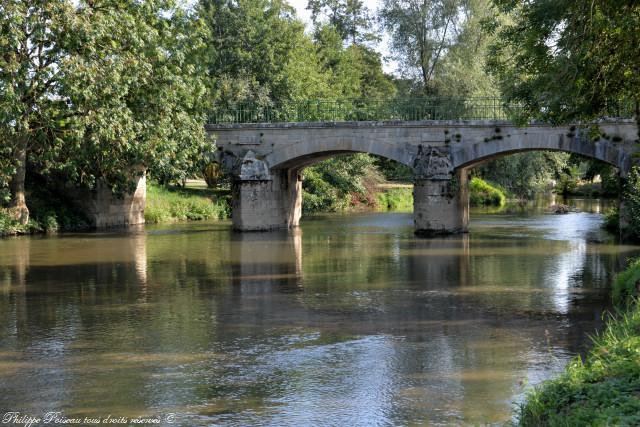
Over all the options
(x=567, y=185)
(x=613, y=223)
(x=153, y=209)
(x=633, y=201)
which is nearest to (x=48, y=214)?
(x=153, y=209)

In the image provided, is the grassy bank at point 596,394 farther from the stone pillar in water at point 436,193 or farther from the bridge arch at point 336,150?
the bridge arch at point 336,150

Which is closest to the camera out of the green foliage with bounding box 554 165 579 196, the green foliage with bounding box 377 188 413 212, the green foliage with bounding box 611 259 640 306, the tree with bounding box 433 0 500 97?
the green foliage with bounding box 611 259 640 306

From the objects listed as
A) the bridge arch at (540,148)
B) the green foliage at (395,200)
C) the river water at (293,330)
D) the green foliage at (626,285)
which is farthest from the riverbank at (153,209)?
the green foliage at (626,285)

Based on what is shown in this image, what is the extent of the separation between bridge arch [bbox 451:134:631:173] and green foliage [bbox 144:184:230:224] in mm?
15003

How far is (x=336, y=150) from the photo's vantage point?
3052 centimetres

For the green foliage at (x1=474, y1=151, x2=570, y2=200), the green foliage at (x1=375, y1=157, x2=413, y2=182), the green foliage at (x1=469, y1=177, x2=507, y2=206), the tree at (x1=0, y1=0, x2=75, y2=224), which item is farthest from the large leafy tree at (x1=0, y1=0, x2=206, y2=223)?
the green foliage at (x1=375, y1=157, x2=413, y2=182)

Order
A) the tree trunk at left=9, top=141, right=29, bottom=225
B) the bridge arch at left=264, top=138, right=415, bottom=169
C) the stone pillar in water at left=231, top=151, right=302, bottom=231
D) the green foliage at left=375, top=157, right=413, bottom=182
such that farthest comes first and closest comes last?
the green foliage at left=375, top=157, right=413, bottom=182, the stone pillar in water at left=231, top=151, right=302, bottom=231, the bridge arch at left=264, top=138, right=415, bottom=169, the tree trunk at left=9, top=141, right=29, bottom=225

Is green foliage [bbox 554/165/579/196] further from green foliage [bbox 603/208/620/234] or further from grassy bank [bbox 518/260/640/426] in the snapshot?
grassy bank [bbox 518/260/640/426]

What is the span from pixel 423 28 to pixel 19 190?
87.0 feet

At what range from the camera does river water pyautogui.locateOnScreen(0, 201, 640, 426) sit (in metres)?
8.35

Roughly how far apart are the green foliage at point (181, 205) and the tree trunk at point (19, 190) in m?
8.54

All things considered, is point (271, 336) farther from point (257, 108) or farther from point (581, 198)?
point (581, 198)

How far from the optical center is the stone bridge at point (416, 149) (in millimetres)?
27250

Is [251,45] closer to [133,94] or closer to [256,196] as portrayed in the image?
[256,196]
